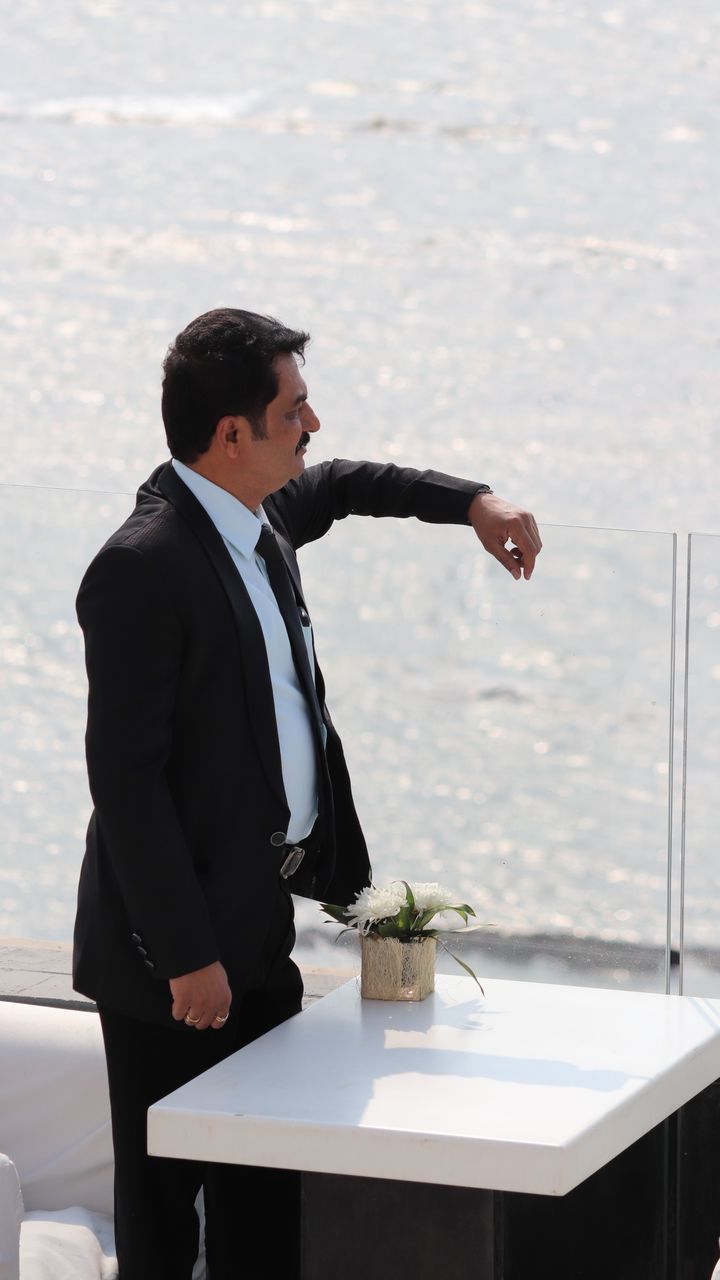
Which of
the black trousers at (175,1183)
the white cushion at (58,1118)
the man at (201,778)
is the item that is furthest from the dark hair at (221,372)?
the white cushion at (58,1118)

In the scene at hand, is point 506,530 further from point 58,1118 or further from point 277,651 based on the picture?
point 58,1118

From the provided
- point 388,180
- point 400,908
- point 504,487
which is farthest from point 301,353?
point 388,180

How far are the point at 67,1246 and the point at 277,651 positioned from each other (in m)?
0.99

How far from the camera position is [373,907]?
2365 mm

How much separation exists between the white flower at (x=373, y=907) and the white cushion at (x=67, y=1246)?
0.67m

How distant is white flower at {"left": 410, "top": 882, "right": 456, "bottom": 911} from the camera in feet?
7.84

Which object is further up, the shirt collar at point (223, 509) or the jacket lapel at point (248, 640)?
the shirt collar at point (223, 509)

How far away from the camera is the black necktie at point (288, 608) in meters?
2.36

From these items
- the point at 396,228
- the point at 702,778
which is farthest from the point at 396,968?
the point at 396,228

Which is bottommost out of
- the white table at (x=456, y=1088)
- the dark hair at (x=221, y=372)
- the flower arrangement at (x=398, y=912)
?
the white table at (x=456, y=1088)

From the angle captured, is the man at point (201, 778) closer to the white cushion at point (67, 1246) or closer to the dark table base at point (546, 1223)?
the dark table base at point (546, 1223)

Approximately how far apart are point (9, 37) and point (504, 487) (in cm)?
1008

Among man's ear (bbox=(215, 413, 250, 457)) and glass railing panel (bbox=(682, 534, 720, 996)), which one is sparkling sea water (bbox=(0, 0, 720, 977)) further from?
man's ear (bbox=(215, 413, 250, 457))

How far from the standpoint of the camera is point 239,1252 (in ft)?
7.59
